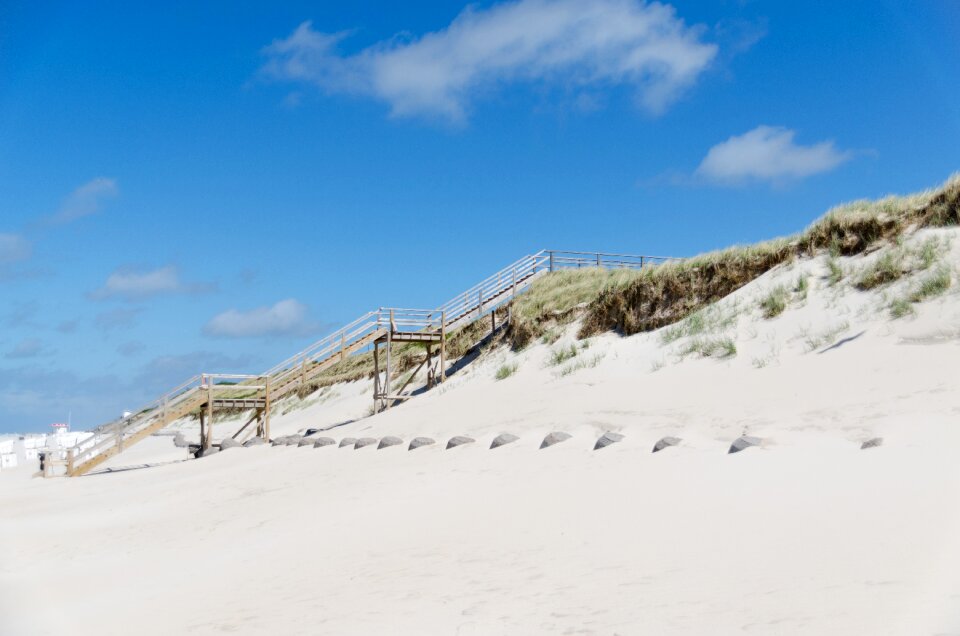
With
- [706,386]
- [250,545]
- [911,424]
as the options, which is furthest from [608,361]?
[250,545]

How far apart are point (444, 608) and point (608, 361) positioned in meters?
12.4

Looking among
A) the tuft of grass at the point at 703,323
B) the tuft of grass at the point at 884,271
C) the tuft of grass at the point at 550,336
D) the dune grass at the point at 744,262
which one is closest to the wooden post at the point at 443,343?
the tuft of grass at the point at 550,336

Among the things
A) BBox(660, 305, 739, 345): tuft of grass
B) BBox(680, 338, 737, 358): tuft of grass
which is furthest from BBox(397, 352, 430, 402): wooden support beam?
BBox(680, 338, 737, 358): tuft of grass

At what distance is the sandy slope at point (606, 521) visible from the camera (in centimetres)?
503

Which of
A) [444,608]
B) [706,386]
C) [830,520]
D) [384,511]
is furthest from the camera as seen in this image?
[706,386]

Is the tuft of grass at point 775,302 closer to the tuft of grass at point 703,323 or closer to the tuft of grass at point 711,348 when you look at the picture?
the tuft of grass at point 703,323

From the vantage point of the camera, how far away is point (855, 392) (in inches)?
396

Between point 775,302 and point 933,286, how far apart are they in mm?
3129

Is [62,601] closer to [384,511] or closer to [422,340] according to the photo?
[384,511]

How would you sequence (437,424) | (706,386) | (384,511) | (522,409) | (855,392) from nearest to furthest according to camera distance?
1. (384,511)
2. (855,392)
3. (706,386)
4. (522,409)
5. (437,424)

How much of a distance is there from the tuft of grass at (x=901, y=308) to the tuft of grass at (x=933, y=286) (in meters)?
0.17

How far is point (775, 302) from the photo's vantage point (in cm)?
1508

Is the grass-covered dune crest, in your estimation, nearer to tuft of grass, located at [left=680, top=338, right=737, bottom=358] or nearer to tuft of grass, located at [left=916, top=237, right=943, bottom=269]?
tuft of grass, located at [left=916, top=237, right=943, bottom=269]

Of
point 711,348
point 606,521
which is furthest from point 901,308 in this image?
point 606,521
